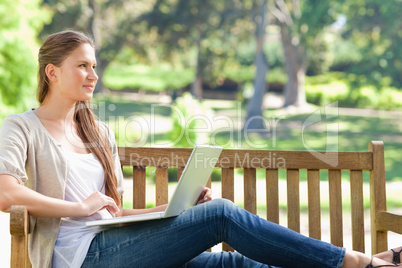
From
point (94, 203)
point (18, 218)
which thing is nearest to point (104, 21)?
point (94, 203)

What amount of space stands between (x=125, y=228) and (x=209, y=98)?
920 inches

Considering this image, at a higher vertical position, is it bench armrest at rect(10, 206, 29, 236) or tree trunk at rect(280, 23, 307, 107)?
tree trunk at rect(280, 23, 307, 107)

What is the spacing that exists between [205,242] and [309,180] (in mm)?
874

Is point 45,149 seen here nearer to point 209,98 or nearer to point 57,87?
point 57,87

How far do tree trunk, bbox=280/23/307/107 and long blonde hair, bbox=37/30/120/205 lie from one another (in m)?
17.5

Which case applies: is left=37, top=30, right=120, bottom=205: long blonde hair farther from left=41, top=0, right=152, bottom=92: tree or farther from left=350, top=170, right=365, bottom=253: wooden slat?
left=41, top=0, right=152, bottom=92: tree

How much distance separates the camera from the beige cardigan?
2.17 meters

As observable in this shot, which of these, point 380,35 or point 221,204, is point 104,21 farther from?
point 221,204

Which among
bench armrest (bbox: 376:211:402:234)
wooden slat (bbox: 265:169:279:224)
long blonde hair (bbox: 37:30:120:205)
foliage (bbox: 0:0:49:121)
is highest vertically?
foliage (bbox: 0:0:49:121)

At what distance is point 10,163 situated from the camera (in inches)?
81.3

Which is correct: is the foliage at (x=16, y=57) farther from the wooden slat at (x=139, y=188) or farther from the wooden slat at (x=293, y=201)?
the wooden slat at (x=293, y=201)

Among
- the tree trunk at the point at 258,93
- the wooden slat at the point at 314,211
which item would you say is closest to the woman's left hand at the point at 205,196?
the wooden slat at the point at 314,211

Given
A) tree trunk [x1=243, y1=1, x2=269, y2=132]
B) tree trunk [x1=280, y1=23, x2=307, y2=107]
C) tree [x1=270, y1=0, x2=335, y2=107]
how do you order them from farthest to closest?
1. tree trunk [x1=280, y1=23, x2=307, y2=107]
2. tree trunk [x1=243, y1=1, x2=269, y2=132]
3. tree [x1=270, y1=0, x2=335, y2=107]

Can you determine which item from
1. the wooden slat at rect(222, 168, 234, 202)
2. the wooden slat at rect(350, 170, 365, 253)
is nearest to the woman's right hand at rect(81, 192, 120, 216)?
the wooden slat at rect(222, 168, 234, 202)
